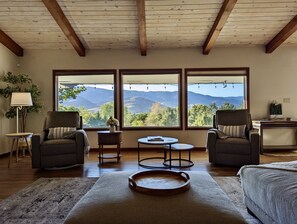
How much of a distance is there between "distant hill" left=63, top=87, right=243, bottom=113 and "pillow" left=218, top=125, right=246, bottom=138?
5.24 feet

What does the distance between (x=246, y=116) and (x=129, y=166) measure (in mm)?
2483

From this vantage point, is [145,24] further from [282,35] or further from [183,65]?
[282,35]

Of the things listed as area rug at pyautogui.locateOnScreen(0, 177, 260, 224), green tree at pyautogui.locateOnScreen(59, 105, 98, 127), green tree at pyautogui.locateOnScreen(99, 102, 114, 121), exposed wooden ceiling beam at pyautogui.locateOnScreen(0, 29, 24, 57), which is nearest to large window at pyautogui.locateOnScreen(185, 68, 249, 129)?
green tree at pyautogui.locateOnScreen(99, 102, 114, 121)

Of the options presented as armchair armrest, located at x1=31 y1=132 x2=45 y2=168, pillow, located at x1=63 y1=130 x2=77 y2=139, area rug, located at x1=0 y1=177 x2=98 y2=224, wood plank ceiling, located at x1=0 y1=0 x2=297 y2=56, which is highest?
wood plank ceiling, located at x1=0 y1=0 x2=297 y2=56

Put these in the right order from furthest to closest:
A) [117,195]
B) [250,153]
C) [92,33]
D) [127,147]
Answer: [127,147] → [92,33] → [250,153] → [117,195]

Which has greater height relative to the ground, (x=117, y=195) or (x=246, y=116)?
(x=246, y=116)

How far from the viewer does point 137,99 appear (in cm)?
624

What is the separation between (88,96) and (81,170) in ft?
8.20

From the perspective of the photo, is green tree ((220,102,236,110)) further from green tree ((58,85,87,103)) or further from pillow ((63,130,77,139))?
pillow ((63,130,77,139))

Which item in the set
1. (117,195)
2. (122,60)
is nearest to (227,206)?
(117,195)

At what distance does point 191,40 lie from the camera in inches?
224

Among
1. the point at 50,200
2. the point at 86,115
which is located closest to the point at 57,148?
the point at 50,200

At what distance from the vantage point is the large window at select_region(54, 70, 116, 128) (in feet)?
20.2

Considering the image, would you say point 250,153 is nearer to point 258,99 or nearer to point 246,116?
point 246,116
